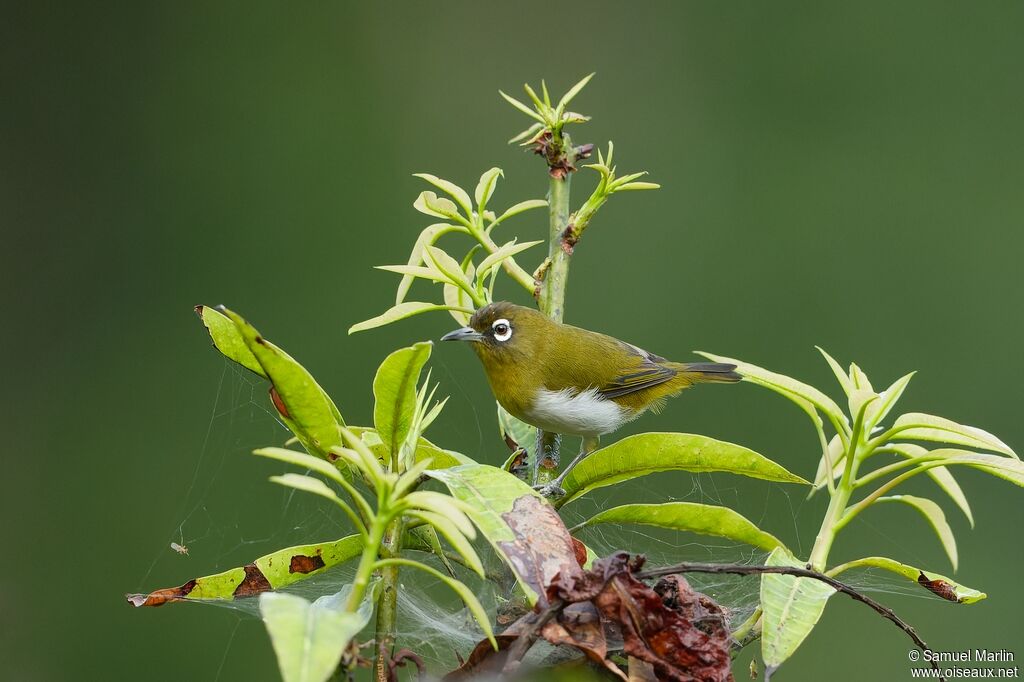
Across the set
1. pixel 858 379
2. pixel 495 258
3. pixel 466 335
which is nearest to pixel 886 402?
pixel 858 379

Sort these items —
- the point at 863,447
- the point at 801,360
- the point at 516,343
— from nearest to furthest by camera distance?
the point at 863,447, the point at 516,343, the point at 801,360

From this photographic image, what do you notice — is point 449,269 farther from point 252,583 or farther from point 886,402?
point 886,402

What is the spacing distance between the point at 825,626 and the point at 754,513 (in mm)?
635

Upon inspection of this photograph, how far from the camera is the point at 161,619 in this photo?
4.83 meters

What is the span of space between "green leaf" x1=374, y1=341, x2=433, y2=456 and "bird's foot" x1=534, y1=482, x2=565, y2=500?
323 millimetres

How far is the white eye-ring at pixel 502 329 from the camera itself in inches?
107

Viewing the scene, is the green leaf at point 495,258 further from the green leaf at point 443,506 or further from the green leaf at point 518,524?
the green leaf at point 443,506

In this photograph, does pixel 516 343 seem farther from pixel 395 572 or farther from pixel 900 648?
pixel 900 648

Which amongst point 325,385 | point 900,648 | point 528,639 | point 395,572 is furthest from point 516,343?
point 900,648

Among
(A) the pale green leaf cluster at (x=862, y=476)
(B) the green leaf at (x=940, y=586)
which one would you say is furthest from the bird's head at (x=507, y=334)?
(B) the green leaf at (x=940, y=586)

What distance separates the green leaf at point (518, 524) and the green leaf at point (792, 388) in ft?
1.32

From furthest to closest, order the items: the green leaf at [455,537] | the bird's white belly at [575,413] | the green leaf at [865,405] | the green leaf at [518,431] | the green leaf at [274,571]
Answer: the bird's white belly at [575,413]
the green leaf at [518,431]
the green leaf at [865,405]
the green leaf at [274,571]
the green leaf at [455,537]

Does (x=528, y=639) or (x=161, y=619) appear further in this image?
(x=161, y=619)

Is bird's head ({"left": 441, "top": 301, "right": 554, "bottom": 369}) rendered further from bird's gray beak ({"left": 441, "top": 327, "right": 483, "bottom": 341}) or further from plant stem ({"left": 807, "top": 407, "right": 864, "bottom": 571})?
plant stem ({"left": 807, "top": 407, "right": 864, "bottom": 571})
